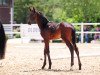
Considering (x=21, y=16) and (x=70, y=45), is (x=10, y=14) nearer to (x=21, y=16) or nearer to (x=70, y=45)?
(x=21, y=16)

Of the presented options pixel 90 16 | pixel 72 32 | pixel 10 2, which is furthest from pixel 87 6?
pixel 72 32

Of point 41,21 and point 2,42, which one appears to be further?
point 41,21

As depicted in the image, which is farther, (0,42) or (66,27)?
(66,27)

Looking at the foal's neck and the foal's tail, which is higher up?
the foal's neck

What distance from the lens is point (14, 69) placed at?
11195mm

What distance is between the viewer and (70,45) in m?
11.4

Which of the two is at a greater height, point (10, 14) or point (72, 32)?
point (72, 32)

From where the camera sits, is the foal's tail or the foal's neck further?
the foal's neck

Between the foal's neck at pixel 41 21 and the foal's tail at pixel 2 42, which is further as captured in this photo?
the foal's neck at pixel 41 21

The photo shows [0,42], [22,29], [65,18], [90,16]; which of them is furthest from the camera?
[65,18]

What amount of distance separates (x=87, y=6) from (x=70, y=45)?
86.4 feet

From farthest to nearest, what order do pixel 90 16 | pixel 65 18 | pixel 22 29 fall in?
pixel 65 18 → pixel 90 16 → pixel 22 29

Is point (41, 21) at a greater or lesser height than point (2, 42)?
greater

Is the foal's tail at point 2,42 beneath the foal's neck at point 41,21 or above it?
beneath
